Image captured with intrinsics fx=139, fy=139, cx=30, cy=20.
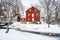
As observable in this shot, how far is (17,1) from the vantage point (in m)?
2.40

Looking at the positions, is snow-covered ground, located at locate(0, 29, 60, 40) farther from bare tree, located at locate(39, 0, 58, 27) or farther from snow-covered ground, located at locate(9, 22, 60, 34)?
bare tree, located at locate(39, 0, 58, 27)

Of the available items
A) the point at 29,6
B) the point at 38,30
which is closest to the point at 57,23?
the point at 38,30

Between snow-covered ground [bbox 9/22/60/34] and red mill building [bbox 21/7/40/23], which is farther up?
red mill building [bbox 21/7/40/23]

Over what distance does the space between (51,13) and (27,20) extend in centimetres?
43

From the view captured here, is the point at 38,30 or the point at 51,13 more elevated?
the point at 51,13

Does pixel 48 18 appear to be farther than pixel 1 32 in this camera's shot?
No

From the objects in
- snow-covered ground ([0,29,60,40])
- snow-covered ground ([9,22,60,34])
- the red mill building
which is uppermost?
the red mill building

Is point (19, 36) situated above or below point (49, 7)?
below

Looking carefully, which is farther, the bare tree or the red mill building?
the red mill building

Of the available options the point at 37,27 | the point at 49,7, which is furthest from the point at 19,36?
the point at 49,7

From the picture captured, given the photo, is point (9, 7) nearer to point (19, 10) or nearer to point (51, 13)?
point (19, 10)

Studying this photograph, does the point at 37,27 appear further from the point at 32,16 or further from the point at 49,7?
the point at 49,7

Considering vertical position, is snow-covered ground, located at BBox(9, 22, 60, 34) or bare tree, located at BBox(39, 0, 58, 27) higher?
bare tree, located at BBox(39, 0, 58, 27)

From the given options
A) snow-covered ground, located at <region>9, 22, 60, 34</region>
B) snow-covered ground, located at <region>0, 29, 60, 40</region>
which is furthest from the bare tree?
snow-covered ground, located at <region>0, 29, 60, 40</region>
